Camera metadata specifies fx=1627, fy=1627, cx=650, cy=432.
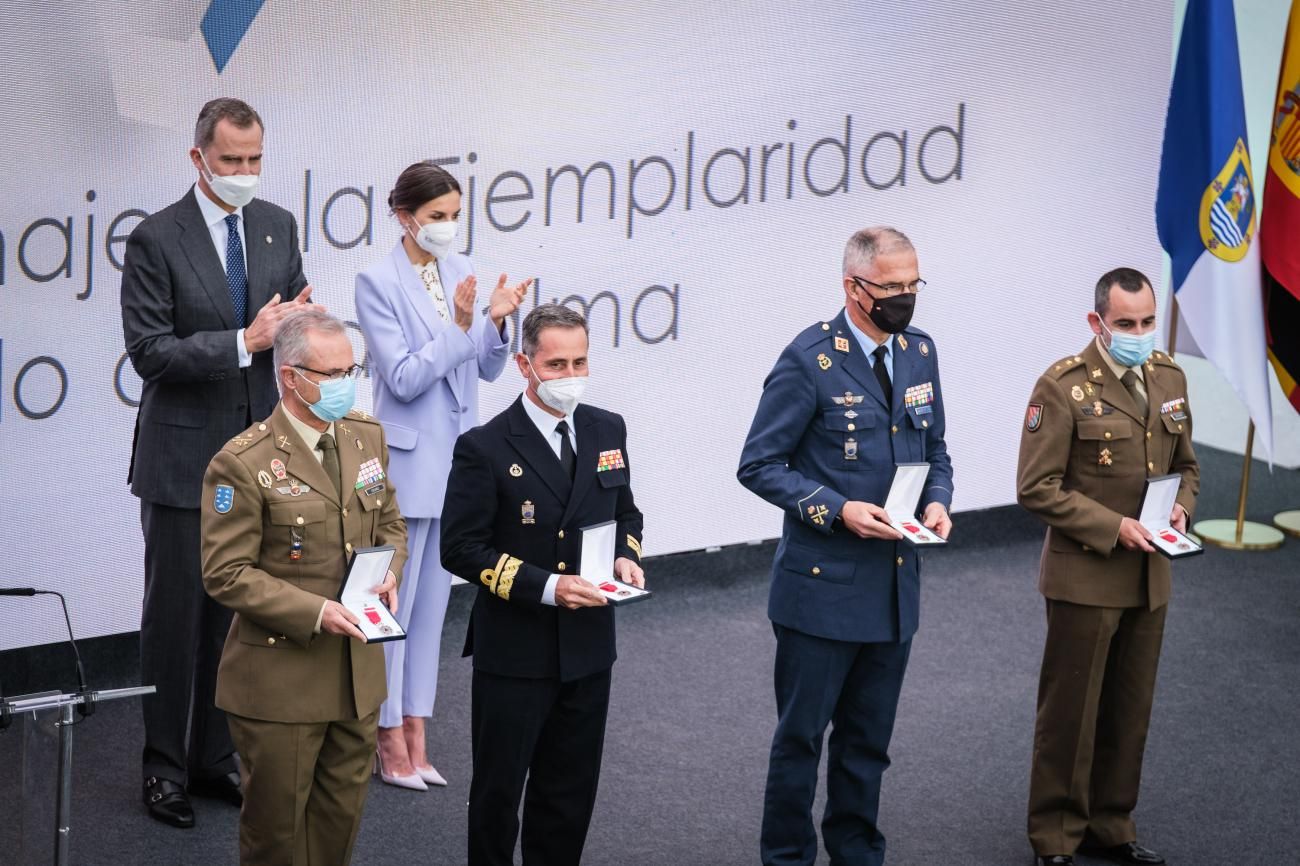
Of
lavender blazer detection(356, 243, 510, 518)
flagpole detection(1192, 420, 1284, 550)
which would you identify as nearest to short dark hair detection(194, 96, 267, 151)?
lavender blazer detection(356, 243, 510, 518)

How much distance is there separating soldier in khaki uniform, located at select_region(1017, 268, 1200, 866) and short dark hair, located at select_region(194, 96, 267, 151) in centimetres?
217

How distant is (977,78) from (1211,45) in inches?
37.3

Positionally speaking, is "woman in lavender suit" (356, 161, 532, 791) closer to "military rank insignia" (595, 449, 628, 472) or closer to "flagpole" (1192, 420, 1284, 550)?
"military rank insignia" (595, 449, 628, 472)

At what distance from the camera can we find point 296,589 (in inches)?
130

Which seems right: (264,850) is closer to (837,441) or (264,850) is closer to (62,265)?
(837,441)

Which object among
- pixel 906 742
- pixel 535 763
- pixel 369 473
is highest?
pixel 369 473

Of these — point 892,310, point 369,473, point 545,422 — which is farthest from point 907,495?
point 369,473

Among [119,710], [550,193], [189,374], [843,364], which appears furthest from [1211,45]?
[119,710]

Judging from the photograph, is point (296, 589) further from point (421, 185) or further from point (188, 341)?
point (421, 185)

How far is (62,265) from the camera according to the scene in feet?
16.5

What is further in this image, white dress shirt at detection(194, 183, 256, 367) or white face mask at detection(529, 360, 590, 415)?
white dress shirt at detection(194, 183, 256, 367)

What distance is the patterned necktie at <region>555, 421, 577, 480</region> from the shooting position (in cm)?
362

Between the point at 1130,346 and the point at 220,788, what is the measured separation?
274 centimetres

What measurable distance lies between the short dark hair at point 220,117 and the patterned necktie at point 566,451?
1.26 meters
